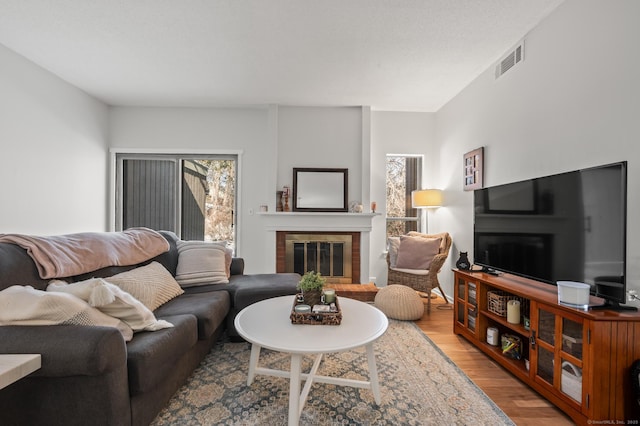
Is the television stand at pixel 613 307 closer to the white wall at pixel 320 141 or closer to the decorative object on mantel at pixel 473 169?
the decorative object on mantel at pixel 473 169

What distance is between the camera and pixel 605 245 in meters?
1.73

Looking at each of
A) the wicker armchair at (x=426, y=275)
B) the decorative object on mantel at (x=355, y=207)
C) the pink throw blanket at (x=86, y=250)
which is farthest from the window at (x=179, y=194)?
the wicker armchair at (x=426, y=275)

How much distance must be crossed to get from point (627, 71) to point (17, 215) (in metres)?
5.01

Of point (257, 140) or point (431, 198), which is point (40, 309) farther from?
point (431, 198)

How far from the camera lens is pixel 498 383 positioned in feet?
6.95

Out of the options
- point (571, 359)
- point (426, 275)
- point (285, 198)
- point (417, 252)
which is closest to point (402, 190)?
point (417, 252)

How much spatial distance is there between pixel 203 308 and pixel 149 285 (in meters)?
0.42

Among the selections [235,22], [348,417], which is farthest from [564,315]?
[235,22]

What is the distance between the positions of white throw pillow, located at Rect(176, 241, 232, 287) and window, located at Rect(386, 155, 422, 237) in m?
2.72

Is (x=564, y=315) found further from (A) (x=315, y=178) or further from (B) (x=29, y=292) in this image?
(A) (x=315, y=178)

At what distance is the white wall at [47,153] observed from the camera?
122 inches

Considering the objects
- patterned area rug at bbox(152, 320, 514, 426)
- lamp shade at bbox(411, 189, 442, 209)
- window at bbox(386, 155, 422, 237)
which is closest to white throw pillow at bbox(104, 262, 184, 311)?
patterned area rug at bbox(152, 320, 514, 426)

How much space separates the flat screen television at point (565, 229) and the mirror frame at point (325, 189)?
6.95 feet

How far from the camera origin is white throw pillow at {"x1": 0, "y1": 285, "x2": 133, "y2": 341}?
4.49 ft
